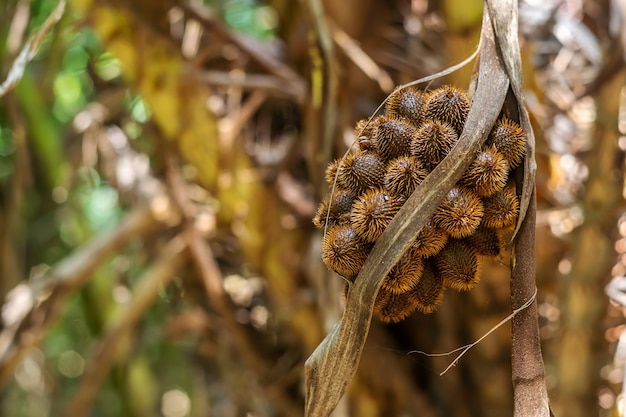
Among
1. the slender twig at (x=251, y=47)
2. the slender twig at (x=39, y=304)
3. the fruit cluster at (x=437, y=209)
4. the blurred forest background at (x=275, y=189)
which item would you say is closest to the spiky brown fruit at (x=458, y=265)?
the fruit cluster at (x=437, y=209)

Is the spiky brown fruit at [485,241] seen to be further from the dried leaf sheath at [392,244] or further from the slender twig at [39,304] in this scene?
the slender twig at [39,304]

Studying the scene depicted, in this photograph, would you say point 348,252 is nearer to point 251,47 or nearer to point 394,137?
point 394,137

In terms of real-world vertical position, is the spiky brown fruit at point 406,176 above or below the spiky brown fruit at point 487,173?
below

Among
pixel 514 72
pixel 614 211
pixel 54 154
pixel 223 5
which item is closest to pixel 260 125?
pixel 223 5

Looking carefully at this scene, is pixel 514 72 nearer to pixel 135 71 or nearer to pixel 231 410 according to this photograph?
pixel 135 71

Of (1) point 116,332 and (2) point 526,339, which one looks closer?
(2) point 526,339

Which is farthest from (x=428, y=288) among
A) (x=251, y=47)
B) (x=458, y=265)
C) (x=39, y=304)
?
(x=39, y=304)

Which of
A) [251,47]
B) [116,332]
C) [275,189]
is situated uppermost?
[251,47]
